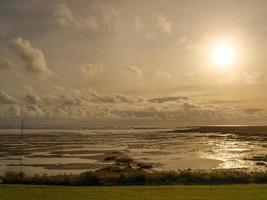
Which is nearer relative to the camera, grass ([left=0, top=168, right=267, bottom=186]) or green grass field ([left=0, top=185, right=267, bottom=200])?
green grass field ([left=0, top=185, right=267, bottom=200])

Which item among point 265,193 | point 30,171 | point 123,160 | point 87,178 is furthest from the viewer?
point 123,160

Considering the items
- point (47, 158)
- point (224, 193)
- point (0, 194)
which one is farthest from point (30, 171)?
point (224, 193)

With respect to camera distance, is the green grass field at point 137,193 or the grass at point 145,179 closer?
the green grass field at point 137,193

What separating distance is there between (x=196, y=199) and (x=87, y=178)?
29.8 feet

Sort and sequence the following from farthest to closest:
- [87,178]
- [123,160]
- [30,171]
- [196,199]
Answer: [123,160] < [30,171] < [87,178] < [196,199]

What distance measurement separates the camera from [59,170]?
3709cm

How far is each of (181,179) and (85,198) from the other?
348 inches

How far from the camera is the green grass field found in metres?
17.6

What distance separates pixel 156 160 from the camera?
45.5 m

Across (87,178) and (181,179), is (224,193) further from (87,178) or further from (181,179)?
(87,178)

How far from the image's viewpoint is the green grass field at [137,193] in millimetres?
17562

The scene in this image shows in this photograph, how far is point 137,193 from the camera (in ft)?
61.1

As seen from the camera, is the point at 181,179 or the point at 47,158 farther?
the point at 47,158

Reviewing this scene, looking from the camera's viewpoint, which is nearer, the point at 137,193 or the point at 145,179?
the point at 137,193
